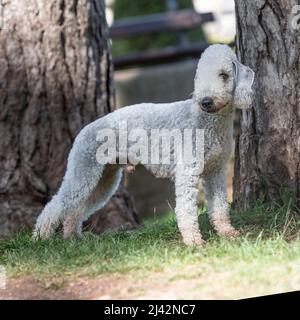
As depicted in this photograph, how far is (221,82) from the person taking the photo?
5480mm

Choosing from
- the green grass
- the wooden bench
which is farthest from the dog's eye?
the wooden bench

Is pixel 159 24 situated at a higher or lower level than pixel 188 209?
higher

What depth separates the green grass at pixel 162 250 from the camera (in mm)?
5273

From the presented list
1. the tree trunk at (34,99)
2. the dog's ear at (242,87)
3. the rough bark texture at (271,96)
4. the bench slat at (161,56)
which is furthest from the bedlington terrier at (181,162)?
the bench slat at (161,56)

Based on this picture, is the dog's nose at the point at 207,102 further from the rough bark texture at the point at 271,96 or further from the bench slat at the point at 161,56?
the bench slat at the point at 161,56

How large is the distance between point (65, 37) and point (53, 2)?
354mm

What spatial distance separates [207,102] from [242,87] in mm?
280

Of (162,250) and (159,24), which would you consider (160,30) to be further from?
(162,250)

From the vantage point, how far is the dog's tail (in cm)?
639

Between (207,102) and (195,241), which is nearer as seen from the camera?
(207,102)

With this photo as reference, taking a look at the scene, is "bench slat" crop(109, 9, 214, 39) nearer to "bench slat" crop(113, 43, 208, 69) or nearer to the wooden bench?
the wooden bench

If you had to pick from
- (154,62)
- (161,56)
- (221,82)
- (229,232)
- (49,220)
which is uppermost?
(221,82)

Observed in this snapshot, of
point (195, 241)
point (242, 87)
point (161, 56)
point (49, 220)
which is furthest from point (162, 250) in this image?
point (161, 56)
